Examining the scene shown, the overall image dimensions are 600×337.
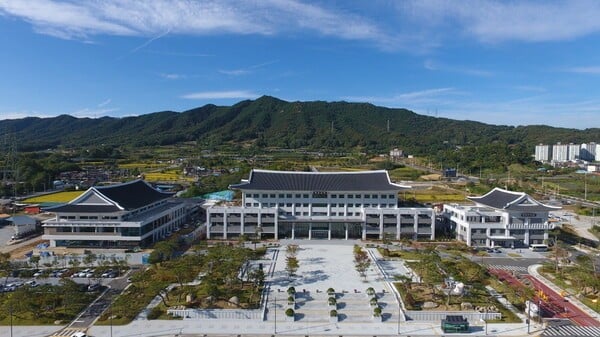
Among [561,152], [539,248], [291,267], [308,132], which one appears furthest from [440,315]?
[308,132]

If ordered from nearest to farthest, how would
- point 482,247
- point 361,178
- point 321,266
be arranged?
point 321,266 → point 482,247 → point 361,178

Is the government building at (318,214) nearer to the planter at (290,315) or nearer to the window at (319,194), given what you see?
the window at (319,194)

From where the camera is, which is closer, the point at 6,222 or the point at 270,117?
the point at 6,222

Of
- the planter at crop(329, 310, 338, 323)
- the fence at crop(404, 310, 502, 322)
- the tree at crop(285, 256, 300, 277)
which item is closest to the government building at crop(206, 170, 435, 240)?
the tree at crop(285, 256, 300, 277)

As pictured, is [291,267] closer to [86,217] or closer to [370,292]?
[370,292]

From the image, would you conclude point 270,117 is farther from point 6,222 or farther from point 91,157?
point 6,222

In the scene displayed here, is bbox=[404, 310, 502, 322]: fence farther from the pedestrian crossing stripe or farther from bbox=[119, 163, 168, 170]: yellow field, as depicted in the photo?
bbox=[119, 163, 168, 170]: yellow field

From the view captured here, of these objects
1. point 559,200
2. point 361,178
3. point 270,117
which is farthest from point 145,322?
point 270,117

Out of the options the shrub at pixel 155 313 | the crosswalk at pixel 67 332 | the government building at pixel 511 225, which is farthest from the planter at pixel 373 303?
the government building at pixel 511 225

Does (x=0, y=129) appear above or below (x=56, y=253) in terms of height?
above
